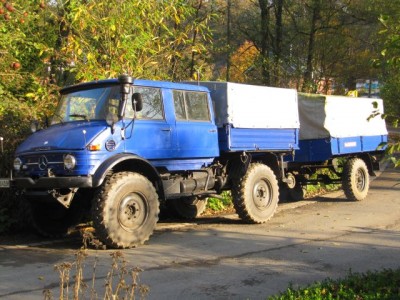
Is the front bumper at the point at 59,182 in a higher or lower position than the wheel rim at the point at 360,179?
higher

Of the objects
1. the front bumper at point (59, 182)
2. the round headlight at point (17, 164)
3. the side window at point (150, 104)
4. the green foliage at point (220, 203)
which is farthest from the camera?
the green foliage at point (220, 203)

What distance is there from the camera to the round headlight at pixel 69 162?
7742 millimetres

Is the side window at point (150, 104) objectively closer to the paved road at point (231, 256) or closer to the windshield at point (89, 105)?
the windshield at point (89, 105)

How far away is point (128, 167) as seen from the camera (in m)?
8.62

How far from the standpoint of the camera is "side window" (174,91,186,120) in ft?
30.9

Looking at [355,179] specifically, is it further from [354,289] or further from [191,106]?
[354,289]

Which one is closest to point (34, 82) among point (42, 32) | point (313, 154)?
point (42, 32)

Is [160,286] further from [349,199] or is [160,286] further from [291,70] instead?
[291,70]

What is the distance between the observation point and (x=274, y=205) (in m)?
11.0

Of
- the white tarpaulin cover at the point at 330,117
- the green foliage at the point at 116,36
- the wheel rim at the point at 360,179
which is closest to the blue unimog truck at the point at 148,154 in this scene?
the white tarpaulin cover at the point at 330,117

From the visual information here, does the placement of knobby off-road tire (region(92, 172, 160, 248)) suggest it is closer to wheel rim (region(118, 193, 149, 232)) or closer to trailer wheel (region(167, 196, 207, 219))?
wheel rim (region(118, 193, 149, 232))

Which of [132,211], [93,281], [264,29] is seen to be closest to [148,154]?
[132,211]

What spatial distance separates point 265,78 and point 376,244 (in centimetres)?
1478

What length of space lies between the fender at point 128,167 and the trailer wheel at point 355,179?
6.60 m
